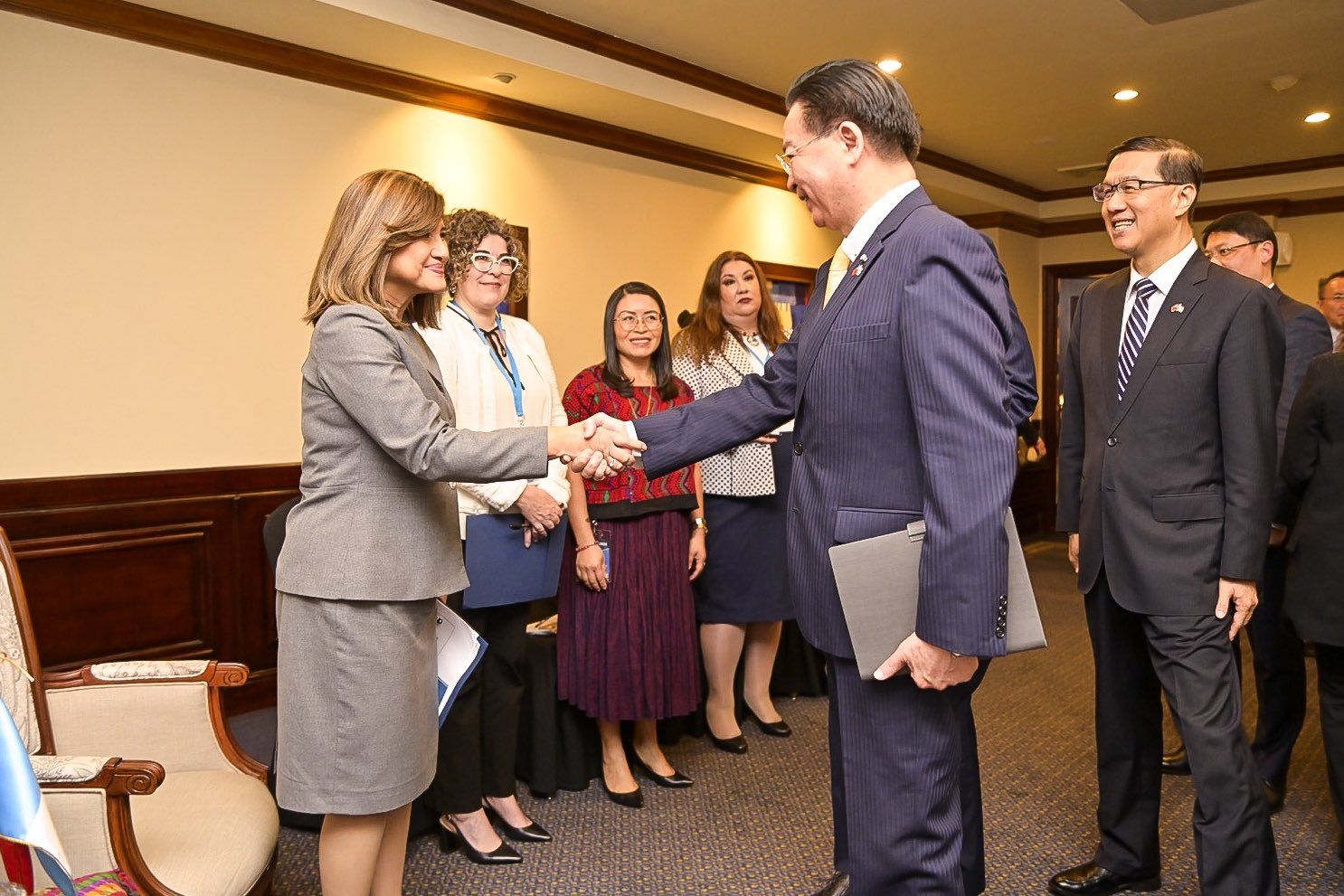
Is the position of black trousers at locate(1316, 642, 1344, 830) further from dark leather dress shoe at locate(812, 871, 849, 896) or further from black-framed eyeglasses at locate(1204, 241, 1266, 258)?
black-framed eyeglasses at locate(1204, 241, 1266, 258)

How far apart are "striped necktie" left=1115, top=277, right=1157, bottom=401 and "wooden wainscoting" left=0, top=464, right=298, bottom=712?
10.8ft

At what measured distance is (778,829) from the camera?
2959mm

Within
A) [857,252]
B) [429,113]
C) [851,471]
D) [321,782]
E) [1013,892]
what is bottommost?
[1013,892]

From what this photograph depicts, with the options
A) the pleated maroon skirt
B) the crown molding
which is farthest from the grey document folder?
the crown molding

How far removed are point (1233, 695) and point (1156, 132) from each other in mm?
5750

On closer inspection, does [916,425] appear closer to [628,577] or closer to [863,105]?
[863,105]

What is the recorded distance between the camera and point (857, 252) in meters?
1.69

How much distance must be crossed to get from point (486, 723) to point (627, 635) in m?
0.53

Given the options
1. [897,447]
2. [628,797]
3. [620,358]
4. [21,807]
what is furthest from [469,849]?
[897,447]

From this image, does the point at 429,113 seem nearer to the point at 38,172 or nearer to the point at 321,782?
the point at 38,172

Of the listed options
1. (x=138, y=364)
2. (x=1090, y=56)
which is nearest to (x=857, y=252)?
(x=138, y=364)

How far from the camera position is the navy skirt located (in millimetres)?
3533

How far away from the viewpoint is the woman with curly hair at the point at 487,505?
2.73m

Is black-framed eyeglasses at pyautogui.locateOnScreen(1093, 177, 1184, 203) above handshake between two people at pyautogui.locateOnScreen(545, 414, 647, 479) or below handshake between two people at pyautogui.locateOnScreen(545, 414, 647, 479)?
above
